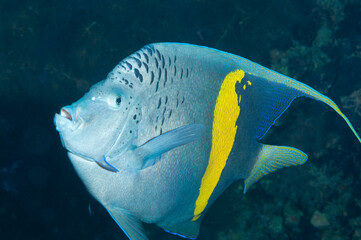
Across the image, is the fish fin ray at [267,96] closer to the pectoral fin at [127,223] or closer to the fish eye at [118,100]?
the fish eye at [118,100]

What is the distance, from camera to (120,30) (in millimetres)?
2379

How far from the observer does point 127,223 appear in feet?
3.10

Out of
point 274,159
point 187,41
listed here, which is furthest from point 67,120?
point 187,41

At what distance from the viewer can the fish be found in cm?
80

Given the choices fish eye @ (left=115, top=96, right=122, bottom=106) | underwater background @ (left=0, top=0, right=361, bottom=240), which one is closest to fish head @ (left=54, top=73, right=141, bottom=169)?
fish eye @ (left=115, top=96, right=122, bottom=106)

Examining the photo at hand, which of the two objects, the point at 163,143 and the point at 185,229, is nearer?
the point at 163,143

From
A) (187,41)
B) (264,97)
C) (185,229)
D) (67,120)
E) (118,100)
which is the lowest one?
(185,229)

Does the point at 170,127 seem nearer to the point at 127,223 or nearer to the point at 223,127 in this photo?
the point at 223,127

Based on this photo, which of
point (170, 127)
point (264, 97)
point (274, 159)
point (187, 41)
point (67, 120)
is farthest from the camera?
point (187, 41)

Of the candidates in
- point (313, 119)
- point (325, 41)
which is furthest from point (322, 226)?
point (325, 41)

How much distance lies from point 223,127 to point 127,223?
0.58 metres

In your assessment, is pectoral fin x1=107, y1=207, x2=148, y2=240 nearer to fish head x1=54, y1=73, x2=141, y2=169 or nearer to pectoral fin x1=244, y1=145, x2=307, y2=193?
fish head x1=54, y1=73, x2=141, y2=169

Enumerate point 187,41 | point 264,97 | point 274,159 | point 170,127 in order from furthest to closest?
point 187,41 → point 274,159 → point 264,97 → point 170,127

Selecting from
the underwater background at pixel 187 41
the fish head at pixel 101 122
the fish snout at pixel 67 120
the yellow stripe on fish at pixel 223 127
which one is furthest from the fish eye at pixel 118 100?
the underwater background at pixel 187 41
